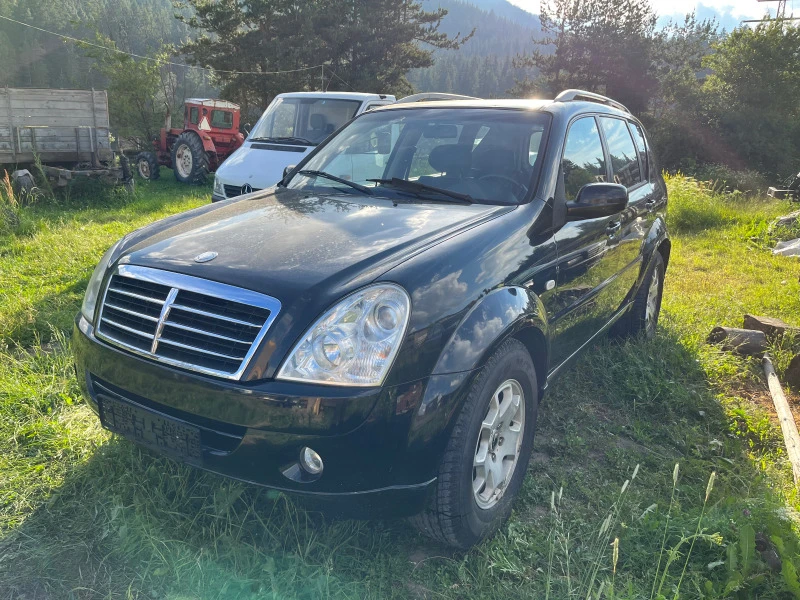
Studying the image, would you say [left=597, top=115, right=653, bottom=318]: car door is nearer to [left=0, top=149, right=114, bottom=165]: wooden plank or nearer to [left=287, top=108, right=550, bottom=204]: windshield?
[left=287, top=108, right=550, bottom=204]: windshield

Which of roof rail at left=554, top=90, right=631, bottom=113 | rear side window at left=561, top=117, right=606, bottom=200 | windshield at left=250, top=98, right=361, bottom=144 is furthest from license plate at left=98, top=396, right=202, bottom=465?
windshield at left=250, top=98, right=361, bottom=144

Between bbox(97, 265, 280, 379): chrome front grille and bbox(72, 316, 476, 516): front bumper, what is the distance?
0.07 metres

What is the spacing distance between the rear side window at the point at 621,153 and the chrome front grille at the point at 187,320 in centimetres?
276

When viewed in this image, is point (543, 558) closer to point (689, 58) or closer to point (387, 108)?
point (387, 108)

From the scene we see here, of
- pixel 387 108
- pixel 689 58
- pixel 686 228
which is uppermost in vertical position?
pixel 689 58

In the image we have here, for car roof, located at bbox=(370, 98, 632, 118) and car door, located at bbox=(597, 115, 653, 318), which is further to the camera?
car door, located at bbox=(597, 115, 653, 318)

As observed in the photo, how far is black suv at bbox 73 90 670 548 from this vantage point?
1.93 metres

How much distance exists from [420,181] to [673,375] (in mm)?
2431

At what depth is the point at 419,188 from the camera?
3.09 m

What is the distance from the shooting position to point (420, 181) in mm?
3182

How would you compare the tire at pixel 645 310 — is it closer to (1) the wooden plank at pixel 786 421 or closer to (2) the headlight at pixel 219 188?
(1) the wooden plank at pixel 786 421

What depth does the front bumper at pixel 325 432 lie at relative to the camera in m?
1.89

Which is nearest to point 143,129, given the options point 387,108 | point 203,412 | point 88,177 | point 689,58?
point 88,177

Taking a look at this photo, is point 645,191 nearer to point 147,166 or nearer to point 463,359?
point 463,359
